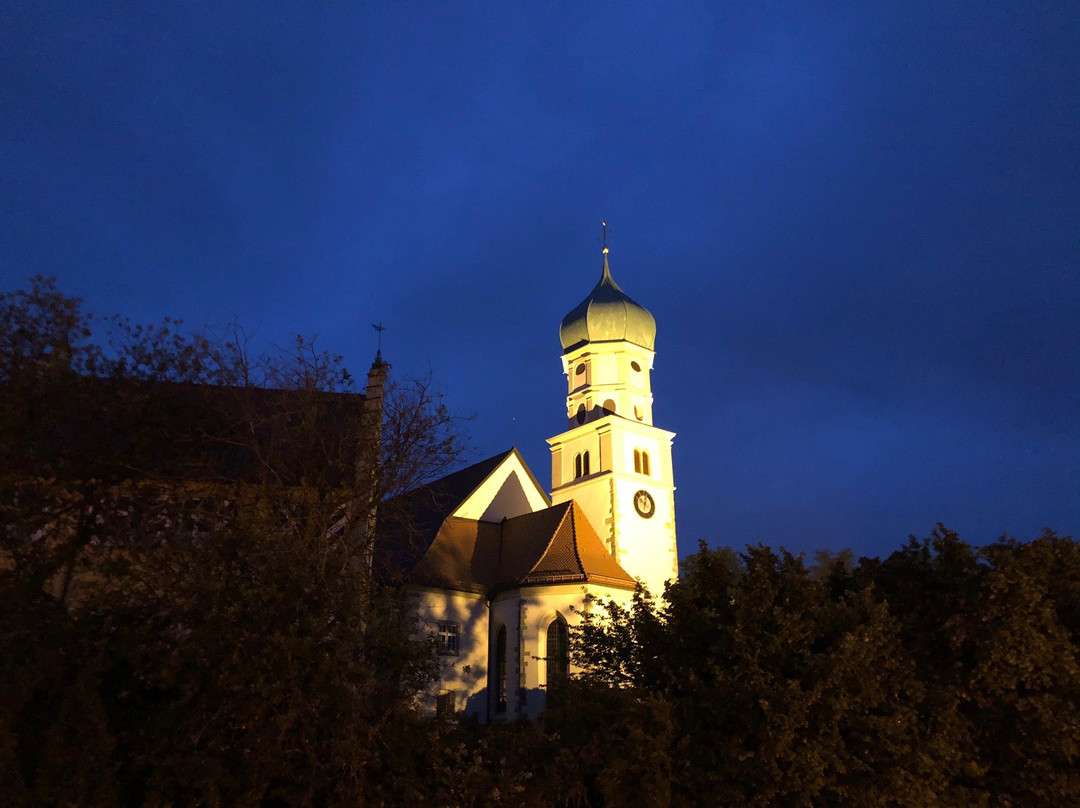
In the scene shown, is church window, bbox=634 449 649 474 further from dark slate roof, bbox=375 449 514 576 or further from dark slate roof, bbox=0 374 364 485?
dark slate roof, bbox=0 374 364 485

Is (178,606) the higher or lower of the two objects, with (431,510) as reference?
lower

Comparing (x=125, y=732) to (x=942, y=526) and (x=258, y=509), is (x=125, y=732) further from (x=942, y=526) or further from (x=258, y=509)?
(x=942, y=526)

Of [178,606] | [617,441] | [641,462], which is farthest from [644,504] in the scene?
[178,606]

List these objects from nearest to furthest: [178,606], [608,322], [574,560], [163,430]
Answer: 1. [178,606]
2. [163,430]
3. [574,560]
4. [608,322]

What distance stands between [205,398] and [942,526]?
1419 centimetres

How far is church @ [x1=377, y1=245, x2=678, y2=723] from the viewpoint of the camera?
27.6 metres

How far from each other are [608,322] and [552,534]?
16.3 metres

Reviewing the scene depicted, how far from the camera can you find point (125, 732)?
11297mm

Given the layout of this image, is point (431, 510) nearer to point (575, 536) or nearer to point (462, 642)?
point (462, 642)

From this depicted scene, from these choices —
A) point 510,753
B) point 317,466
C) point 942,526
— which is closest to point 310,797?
point 510,753

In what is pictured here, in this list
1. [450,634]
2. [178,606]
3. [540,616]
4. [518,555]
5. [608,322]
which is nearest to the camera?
[178,606]

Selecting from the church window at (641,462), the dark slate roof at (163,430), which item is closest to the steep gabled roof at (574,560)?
the church window at (641,462)

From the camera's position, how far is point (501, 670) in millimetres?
28719

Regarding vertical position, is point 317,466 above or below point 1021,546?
above
